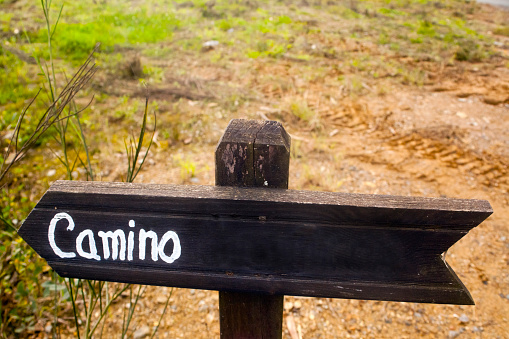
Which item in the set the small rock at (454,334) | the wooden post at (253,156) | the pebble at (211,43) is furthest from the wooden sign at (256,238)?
→ the pebble at (211,43)

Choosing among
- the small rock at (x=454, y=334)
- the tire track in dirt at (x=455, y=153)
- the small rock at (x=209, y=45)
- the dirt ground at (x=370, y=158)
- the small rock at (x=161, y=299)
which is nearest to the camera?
the small rock at (x=454, y=334)

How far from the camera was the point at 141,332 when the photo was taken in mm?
2158

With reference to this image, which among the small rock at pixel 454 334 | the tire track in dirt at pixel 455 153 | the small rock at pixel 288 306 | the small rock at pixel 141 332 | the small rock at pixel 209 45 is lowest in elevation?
the small rock at pixel 141 332

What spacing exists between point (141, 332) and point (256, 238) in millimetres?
1734

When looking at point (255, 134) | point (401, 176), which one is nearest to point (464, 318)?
point (401, 176)

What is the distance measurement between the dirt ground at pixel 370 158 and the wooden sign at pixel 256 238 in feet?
4.83

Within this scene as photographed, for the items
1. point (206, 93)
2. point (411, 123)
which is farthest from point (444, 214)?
point (206, 93)

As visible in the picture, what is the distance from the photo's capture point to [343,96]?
489 centimetres

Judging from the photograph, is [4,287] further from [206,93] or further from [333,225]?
[206,93]

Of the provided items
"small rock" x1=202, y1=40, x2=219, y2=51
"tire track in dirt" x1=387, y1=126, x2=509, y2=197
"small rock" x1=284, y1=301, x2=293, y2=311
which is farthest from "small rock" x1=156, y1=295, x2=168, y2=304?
"small rock" x1=202, y1=40, x2=219, y2=51

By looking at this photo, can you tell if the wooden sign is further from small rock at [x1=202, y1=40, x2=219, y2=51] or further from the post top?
small rock at [x1=202, y1=40, x2=219, y2=51]

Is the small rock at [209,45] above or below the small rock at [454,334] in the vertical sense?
above

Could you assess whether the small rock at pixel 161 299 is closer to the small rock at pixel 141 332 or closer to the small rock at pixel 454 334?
the small rock at pixel 141 332

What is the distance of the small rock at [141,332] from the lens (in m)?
2.14
